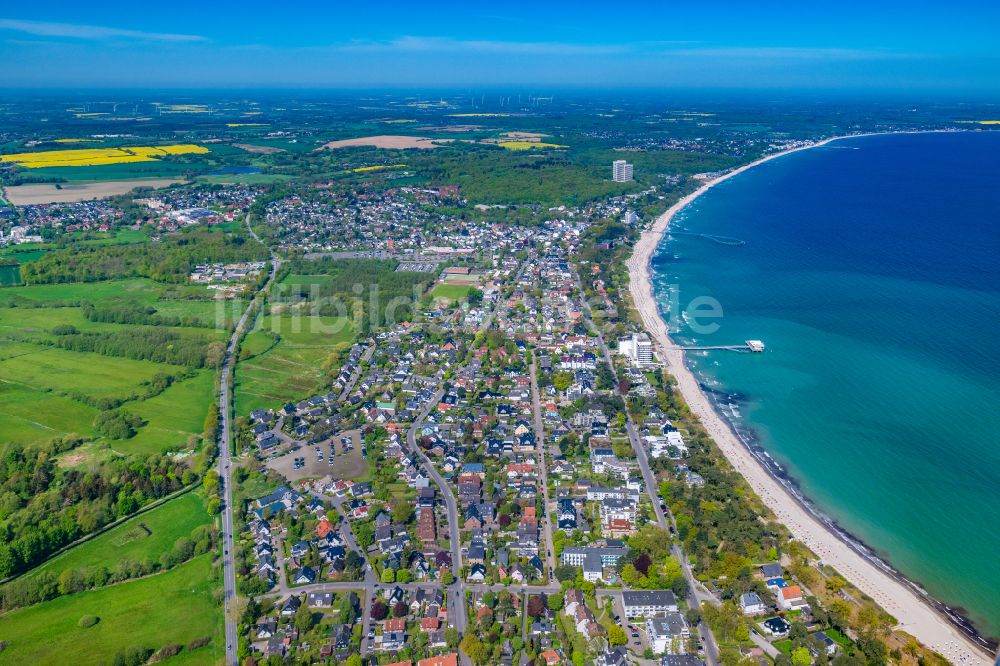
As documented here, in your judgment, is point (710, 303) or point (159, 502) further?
point (710, 303)

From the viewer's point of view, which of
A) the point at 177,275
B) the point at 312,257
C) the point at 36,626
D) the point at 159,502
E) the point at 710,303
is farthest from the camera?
the point at 312,257

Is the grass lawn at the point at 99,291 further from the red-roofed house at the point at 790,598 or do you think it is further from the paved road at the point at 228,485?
the red-roofed house at the point at 790,598

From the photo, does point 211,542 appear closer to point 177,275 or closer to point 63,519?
point 63,519

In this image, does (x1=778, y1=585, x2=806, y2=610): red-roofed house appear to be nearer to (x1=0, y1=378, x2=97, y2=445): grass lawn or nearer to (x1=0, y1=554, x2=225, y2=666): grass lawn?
(x1=0, y1=554, x2=225, y2=666): grass lawn

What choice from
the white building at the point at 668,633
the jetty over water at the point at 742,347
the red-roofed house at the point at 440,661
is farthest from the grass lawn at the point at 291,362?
the white building at the point at 668,633

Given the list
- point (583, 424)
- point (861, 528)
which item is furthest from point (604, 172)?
point (861, 528)

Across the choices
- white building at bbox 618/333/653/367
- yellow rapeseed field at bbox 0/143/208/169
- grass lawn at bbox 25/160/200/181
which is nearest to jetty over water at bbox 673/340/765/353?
white building at bbox 618/333/653/367

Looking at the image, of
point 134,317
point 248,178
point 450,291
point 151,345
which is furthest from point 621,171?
point 151,345
